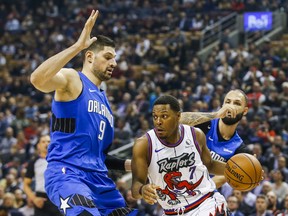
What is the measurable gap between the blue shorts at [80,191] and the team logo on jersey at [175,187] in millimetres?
347

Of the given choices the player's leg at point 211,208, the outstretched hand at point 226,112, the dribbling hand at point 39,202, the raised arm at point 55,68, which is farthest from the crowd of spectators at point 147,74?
the raised arm at point 55,68

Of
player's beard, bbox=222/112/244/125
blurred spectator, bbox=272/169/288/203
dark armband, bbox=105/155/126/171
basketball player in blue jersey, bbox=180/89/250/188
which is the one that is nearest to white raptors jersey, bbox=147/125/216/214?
dark armband, bbox=105/155/126/171

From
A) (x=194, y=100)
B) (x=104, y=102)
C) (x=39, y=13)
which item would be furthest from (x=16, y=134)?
(x=104, y=102)

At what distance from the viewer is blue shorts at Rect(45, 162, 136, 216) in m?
5.77

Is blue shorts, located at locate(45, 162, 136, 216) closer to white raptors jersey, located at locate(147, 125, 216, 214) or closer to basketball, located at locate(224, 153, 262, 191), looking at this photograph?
white raptors jersey, located at locate(147, 125, 216, 214)

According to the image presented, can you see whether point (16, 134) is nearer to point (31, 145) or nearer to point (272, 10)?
point (31, 145)

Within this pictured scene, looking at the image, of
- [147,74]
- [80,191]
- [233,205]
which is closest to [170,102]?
[80,191]

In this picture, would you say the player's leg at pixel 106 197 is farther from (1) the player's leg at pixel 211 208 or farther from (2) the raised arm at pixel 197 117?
(2) the raised arm at pixel 197 117

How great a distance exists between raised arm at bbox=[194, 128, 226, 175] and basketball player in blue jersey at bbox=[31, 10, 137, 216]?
0.85 m


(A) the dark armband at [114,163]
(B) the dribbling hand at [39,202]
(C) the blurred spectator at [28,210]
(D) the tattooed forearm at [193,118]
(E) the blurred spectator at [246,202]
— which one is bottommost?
(C) the blurred spectator at [28,210]

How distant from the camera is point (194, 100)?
58.0 ft

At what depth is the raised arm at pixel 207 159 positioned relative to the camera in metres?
6.46

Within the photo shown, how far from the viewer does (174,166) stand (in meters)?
6.25

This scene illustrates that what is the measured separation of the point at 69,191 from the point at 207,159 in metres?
1.52
